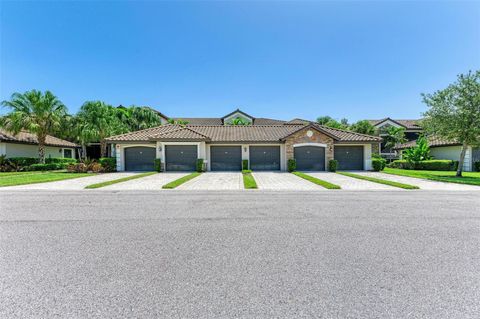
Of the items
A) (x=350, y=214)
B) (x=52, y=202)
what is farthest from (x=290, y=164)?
(x=52, y=202)

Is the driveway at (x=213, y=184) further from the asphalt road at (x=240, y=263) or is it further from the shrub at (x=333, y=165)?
the shrub at (x=333, y=165)

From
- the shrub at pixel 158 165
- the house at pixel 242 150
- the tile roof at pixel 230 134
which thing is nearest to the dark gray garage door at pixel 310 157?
the house at pixel 242 150

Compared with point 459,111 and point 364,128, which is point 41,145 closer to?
point 459,111

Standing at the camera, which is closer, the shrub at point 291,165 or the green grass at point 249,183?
the green grass at point 249,183

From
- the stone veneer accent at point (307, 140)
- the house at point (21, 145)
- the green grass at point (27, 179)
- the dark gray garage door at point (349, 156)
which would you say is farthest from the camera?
the house at point (21, 145)

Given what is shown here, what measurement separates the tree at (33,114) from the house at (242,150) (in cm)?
681

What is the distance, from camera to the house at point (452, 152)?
22109 millimetres

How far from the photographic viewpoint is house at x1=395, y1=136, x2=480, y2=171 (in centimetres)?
2211

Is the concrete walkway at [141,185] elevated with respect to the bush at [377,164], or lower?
lower

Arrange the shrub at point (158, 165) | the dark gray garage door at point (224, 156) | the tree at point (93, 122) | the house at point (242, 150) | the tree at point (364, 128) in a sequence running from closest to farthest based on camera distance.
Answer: the shrub at point (158, 165) → the house at point (242, 150) → the dark gray garage door at point (224, 156) → the tree at point (93, 122) → the tree at point (364, 128)

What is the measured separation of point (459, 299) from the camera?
266 cm

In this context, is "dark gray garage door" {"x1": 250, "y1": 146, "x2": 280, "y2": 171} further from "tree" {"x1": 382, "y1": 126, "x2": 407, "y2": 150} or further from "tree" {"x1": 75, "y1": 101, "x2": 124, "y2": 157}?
"tree" {"x1": 382, "y1": 126, "x2": 407, "y2": 150}

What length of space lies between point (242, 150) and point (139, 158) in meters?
9.62

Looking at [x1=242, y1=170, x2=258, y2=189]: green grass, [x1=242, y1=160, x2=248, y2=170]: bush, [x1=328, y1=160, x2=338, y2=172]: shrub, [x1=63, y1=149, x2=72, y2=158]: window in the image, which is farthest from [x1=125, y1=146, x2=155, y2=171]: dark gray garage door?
[x1=63, y1=149, x2=72, y2=158]: window
